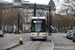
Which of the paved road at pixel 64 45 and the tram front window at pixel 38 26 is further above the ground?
the tram front window at pixel 38 26

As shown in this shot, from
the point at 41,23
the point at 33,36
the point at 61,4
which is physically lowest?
the point at 33,36

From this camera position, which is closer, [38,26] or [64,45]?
[64,45]

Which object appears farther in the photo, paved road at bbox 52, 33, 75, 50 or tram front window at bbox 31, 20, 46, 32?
tram front window at bbox 31, 20, 46, 32

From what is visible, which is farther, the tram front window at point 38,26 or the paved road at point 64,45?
the tram front window at point 38,26

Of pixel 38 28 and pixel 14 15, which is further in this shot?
pixel 14 15

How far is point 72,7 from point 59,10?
3127 millimetres

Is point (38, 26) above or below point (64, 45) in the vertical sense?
above

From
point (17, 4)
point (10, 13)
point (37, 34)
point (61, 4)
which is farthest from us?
point (17, 4)

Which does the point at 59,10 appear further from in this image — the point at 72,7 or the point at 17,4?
the point at 17,4

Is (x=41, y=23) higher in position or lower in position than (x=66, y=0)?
lower

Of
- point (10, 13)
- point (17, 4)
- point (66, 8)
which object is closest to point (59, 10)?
point (66, 8)

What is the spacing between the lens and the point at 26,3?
112938mm

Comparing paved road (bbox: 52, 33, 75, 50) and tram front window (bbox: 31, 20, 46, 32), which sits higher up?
tram front window (bbox: 31, 20, 46, 32)

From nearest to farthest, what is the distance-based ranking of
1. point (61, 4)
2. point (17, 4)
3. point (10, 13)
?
point (61, 4) < point (10, 13) < point (17, 4)
